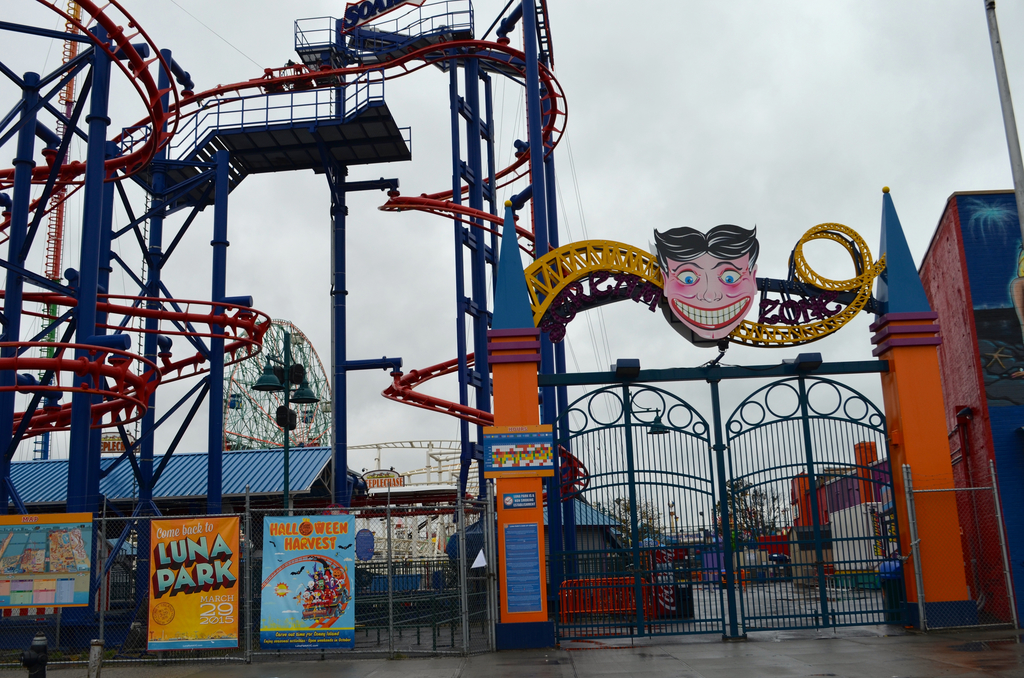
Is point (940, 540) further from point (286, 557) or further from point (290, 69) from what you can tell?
point (290, 69)

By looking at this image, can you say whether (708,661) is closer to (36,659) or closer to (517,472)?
(517,472)

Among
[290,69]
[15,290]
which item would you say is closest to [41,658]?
[15,290]

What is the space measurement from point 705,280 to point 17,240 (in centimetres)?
1296

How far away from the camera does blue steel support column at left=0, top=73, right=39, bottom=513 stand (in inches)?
638

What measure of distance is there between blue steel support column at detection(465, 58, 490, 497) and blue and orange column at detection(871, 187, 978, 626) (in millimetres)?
11830

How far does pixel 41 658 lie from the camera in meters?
8.98

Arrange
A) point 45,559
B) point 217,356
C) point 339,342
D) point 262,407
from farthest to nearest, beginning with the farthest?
point 262,407 < point 339,342 < point 217,356 < point 45,559

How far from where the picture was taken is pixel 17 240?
16.5 meters

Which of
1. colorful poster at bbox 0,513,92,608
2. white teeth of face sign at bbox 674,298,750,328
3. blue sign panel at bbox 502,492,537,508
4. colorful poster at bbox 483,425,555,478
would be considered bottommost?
colorful poster at bbox 0,513,92,608

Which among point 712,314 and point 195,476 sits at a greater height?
point 712,314

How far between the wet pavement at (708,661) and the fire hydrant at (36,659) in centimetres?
338

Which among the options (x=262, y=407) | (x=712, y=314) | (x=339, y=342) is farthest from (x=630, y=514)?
(x=262, y=407)

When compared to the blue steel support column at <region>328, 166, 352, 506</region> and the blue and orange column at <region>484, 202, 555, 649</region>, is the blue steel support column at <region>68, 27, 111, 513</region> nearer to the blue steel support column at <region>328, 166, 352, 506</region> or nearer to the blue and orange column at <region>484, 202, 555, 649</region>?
the blue and orange column at <region>484, 202, 555, 649</region>

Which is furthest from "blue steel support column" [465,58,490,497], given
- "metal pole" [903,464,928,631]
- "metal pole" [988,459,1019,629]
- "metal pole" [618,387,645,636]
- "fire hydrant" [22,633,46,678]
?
"fire hydrant" [22,633,46,678]
